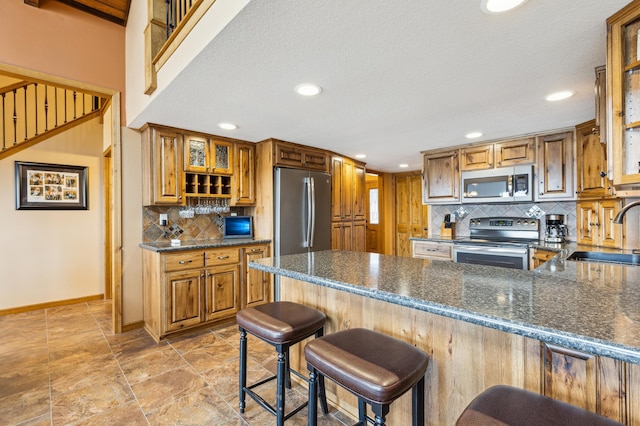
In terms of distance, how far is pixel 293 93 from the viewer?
2.24 metres

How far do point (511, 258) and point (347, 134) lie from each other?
2.25 m

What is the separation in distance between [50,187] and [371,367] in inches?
183

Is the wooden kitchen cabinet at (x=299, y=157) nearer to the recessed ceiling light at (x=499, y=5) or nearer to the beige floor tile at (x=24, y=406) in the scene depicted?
the recessed ceiling light at (x=499, y=5)

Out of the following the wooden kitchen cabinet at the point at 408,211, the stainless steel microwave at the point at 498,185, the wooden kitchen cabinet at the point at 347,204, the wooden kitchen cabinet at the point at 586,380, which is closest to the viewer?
the wooden kitchen cabinet at the point at 586,380

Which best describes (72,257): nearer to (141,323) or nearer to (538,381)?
(141,323)

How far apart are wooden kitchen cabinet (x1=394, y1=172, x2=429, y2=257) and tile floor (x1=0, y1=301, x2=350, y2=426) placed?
4.12 meters

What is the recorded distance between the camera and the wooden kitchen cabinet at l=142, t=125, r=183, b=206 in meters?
3.12

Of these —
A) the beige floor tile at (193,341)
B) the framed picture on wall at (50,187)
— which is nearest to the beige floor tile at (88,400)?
the beige floor tile at (193,341)

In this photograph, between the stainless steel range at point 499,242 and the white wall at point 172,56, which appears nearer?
the white wall at point 172,56

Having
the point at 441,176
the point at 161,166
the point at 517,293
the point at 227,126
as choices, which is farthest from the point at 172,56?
the point at 441,176

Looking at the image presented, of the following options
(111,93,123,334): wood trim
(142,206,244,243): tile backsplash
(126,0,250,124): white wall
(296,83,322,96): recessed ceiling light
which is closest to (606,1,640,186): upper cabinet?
(296,83,322,96): recessed ceiling light

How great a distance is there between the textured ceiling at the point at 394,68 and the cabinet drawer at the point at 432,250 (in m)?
1.44

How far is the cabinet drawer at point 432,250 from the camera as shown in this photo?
3811 mm

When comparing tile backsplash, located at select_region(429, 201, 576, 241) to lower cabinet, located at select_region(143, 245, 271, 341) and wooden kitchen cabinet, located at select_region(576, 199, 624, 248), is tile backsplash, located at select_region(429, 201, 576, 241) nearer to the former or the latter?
wooden kitchen cabinet, located at select_region(576, 199, 624, 248)
